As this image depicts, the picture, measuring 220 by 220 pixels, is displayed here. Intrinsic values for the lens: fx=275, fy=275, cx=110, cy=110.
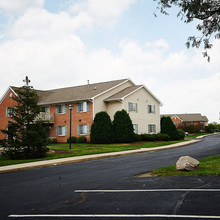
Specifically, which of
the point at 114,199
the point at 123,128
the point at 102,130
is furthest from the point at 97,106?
the point at 114,199

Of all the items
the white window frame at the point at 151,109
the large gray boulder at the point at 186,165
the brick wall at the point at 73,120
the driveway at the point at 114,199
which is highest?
the white window frame at the point at 151,109

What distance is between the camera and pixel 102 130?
106ft

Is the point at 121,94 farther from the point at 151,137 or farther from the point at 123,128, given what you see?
the point at 151,137

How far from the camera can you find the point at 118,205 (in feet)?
21.2

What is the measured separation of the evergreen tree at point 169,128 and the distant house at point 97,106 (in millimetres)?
930

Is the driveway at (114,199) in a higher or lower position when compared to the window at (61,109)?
lower

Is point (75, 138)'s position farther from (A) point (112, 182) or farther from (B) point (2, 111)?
(A) point (112, 182)

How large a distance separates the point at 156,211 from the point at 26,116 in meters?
15.6

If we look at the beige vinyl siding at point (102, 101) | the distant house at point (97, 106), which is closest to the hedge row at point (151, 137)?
the distant house at point (97, 106)

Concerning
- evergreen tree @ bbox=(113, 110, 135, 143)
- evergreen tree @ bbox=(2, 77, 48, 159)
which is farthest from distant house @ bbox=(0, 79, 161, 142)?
evergreen tree @ bbox=(2, 77, 48, 159)

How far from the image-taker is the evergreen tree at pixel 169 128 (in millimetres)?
38531

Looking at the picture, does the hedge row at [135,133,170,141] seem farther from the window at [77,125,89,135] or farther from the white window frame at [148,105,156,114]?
the window at [77,125,89,135]

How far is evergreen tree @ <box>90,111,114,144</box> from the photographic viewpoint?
32.3 m

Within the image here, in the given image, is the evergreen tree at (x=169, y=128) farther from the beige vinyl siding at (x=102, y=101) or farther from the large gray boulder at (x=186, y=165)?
the large gray boulder at (x=186, y=165)
